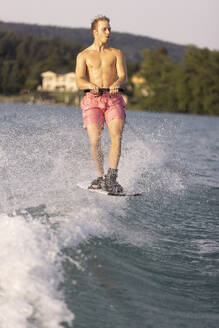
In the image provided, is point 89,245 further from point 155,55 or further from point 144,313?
point 155,55

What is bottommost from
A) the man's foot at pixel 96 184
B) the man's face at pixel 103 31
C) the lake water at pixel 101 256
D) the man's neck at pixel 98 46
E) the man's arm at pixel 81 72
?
the lake water at pixel 101 256

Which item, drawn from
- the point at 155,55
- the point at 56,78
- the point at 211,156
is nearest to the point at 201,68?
the point at 155,55

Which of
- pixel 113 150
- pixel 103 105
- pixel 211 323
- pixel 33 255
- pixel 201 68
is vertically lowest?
pixel 211 323

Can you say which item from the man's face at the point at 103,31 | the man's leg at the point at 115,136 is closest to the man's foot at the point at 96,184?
the man's leg at the point at 115,136

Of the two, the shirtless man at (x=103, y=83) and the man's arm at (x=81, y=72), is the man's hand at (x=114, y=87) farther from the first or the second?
the man's arm at (x=81, y=72)

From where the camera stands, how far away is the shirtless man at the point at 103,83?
625 centimetres

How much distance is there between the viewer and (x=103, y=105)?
20.9ft

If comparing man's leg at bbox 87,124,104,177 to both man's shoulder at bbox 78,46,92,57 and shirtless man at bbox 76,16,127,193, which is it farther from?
man's shoulder at bbox 78,46,92,57

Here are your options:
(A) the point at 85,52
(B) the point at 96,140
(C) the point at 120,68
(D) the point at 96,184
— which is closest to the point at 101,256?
(D) the point at 96,184

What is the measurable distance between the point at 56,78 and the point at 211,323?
112169mm

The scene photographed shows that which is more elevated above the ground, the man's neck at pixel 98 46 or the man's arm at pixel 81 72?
the man's neck at pixel 98 46

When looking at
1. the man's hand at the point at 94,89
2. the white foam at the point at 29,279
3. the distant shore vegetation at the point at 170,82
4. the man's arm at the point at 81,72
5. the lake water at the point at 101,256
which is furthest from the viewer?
the distant shore vegetation at the point at 170,82

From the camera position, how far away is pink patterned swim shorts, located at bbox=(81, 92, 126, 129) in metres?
6.36

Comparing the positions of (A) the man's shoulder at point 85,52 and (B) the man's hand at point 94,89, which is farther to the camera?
(A) the man's shoulder at point 85,52
